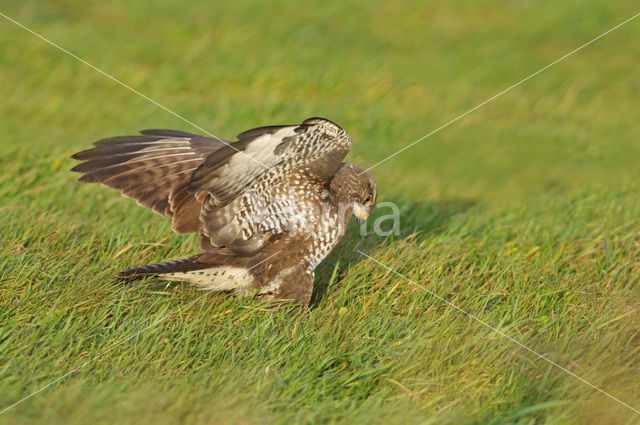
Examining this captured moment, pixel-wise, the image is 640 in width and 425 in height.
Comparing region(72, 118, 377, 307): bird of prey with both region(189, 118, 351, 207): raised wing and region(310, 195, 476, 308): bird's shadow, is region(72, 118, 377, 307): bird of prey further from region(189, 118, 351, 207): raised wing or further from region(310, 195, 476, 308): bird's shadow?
region(310, 195, 476, 308): bird's shadow

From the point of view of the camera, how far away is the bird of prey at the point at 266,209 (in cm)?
509

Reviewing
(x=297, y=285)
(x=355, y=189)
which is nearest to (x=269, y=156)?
(x=355, y=189)

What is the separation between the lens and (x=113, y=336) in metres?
4.82

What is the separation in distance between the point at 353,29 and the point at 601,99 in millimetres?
5031

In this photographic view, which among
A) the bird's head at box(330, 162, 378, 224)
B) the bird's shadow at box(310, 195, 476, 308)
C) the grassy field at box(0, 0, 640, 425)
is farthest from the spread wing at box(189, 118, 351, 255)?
the bird's shadow at box(310, 195, 476, 308)

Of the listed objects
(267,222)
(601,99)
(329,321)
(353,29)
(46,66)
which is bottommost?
(601,99)

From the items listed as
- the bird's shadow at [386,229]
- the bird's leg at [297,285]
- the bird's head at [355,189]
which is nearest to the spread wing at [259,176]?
the bird's head at [355,189]

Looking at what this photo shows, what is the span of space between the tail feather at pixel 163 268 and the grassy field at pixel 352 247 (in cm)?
14

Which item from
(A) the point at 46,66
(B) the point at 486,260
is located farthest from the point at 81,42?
(B) the point at 486,260

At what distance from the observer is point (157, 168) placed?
19.4ft

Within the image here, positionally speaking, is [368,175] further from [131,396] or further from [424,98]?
[424,98]

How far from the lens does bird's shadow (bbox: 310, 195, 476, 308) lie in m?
5.96

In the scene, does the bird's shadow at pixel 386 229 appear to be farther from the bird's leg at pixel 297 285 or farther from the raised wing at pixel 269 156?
the raised wing at pixel 269 156

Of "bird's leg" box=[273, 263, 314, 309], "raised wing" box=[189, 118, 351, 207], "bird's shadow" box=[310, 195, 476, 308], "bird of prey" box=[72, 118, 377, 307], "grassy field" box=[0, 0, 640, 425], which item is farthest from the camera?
"bird's shadow" box=[310, 195, 476, 308]
